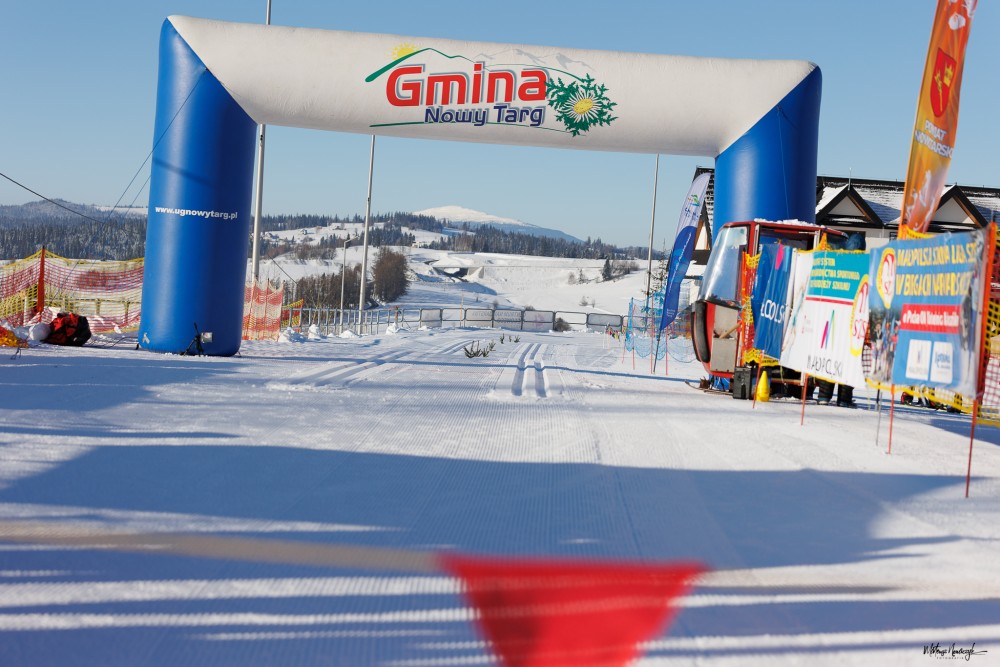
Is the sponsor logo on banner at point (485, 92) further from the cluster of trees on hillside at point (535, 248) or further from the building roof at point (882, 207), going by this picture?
the cluster of trees on hillside at point (535, 248)

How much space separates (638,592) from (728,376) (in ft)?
29.7

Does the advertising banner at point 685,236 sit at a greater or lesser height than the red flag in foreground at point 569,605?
greater

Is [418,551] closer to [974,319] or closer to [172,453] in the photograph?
[172,453]

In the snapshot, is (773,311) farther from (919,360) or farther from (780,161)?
(919,360)

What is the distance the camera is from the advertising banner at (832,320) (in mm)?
8039

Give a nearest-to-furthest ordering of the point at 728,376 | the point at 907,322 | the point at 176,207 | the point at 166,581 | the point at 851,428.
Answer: the point at 166,581
the point at 907,322
the point at 851,428
the point at 728,376
the point at 176,207

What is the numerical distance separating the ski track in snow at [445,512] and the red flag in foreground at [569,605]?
10 centimetres

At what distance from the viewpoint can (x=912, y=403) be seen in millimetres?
14008

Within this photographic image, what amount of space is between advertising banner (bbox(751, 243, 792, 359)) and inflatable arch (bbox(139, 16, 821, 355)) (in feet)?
8.43

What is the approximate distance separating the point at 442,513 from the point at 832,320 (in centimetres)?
533

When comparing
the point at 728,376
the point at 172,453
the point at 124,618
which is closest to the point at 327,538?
the point at 124,618

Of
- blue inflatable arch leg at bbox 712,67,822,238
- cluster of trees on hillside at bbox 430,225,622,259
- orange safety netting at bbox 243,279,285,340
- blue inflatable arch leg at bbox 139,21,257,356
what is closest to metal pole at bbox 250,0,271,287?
orange safety netting at bbox 243,279,285,340

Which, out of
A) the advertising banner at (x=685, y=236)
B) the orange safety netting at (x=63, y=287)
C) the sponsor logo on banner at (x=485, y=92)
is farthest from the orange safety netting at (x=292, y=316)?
the sponsor logo on banner at (x=485, y=92)

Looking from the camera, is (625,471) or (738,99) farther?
(738,99)
